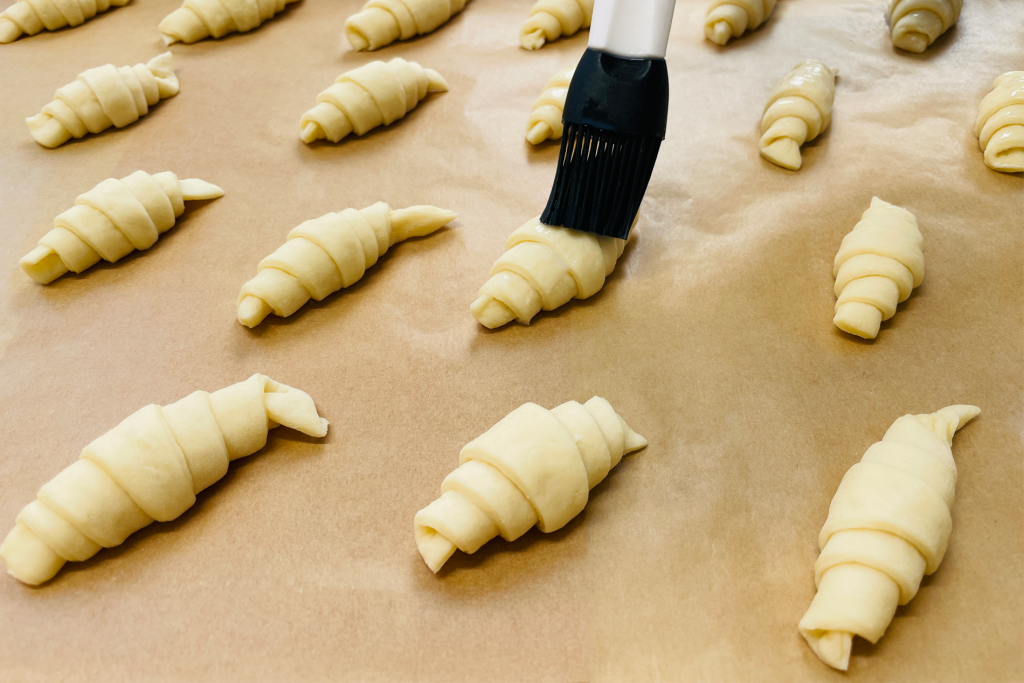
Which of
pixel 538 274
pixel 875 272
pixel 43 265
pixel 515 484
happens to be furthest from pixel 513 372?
pixel 43 265

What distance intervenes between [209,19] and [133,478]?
264cm

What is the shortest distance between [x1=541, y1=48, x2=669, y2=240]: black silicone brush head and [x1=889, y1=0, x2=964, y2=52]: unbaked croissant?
1890mm

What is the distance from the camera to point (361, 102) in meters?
2.85

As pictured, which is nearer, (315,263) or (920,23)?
(315,263)

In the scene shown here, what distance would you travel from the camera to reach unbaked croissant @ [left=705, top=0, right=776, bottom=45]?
336cm

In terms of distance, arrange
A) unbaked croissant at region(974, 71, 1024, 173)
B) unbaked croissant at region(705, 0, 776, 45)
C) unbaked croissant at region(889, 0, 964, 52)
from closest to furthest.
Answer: unbaked croissant at region(974, 71, 1024, 173), unbaked croissant at region(889, 0, 964, 52), unbaked croissant at region(705, 0, 776, 45)

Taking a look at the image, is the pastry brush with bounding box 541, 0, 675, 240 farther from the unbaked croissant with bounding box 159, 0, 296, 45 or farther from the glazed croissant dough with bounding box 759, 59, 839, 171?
the unbaked croissant with bounding box 159, 0, 296, 45

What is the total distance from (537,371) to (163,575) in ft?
3.54

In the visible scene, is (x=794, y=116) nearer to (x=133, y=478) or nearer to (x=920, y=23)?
(x=920, y=23)

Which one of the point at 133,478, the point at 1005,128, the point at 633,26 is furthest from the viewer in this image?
the point at 1005,128

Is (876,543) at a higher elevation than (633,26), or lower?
lower

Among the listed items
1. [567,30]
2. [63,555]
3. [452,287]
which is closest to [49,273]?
[63,555]

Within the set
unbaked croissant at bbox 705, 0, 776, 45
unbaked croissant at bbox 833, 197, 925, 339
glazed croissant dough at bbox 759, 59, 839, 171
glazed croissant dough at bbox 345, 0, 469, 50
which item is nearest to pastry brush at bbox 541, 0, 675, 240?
unbaked croissant at bbox 833, 197, 925, 339

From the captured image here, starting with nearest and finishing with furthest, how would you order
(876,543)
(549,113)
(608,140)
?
(876,543) → (608,140) → (549,113)
